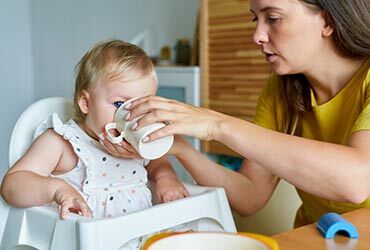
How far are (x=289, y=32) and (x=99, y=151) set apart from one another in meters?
0.47

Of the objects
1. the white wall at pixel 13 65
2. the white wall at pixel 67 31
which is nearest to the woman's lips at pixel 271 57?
the white wall at pixel 13 65

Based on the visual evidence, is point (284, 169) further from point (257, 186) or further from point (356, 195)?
point (257, 186)

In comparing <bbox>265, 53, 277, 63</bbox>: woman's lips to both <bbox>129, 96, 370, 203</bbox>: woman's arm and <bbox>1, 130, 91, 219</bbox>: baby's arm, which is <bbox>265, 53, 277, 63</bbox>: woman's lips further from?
<bbox>1, 130, 91, 219</bbox>: baby's arm

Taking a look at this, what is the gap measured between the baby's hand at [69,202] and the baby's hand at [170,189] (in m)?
0.22

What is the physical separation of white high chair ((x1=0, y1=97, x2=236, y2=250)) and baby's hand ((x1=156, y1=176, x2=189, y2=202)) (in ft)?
0.07

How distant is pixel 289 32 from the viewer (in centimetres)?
103

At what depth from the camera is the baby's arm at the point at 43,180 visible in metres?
0.91

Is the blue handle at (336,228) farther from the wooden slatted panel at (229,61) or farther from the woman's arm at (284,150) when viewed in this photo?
the wooden slatted panel at (229,61)

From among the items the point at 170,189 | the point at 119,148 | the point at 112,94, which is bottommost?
the point at 170,189

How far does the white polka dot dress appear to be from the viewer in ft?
3.52

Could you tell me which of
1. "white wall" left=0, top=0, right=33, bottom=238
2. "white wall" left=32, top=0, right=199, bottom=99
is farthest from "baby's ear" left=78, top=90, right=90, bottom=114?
"white wall" left=32, top=0, right=199, bottom=99

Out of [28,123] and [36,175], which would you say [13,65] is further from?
[36,175]

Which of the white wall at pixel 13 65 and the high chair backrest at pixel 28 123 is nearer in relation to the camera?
the high chair backrest at pixel 28 123

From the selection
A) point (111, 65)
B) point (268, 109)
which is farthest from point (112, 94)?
point (268, 109)
